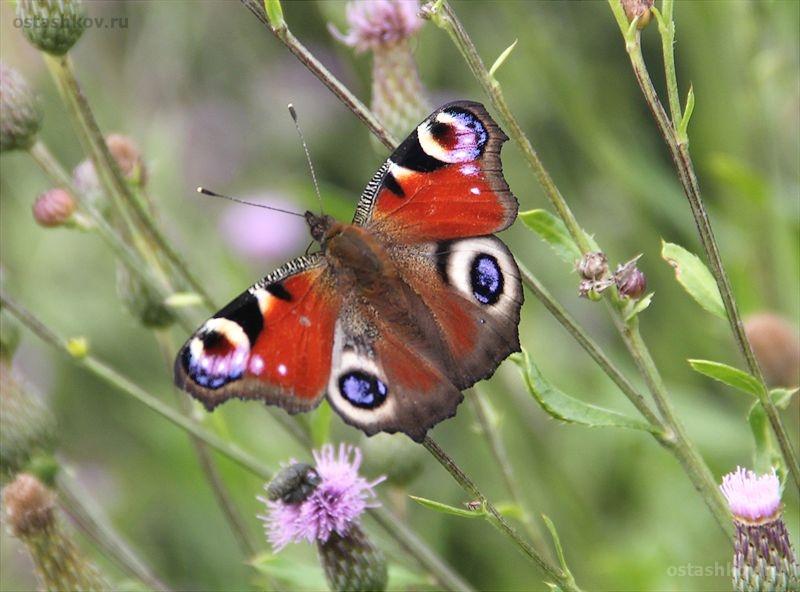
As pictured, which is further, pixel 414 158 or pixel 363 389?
pixel 414 158

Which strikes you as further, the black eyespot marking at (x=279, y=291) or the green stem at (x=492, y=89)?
the black eyespot marking at (x=279, y=291)

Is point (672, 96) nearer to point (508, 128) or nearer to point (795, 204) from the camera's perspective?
point (508, 128)

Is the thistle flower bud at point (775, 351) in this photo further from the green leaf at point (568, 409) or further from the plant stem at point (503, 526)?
the plant stem at point (503, 526)

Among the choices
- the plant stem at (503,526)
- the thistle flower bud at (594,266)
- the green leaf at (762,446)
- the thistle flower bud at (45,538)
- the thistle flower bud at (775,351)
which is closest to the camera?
the plant stem at (503,526)

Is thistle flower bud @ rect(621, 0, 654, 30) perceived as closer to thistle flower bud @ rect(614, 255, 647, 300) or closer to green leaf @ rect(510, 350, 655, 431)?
thistle flower bud @ rect(614, 255, 647, 300)

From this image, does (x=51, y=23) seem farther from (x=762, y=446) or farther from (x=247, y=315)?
(x=762, y=446)

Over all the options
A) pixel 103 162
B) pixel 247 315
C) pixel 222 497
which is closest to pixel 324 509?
pixel 247 315

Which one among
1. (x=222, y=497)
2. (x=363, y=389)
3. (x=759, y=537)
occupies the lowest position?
(x=222, y=497)

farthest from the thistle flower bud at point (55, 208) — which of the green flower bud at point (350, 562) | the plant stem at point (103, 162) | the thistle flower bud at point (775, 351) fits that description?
the thistle flower bud at point (775, 351)
